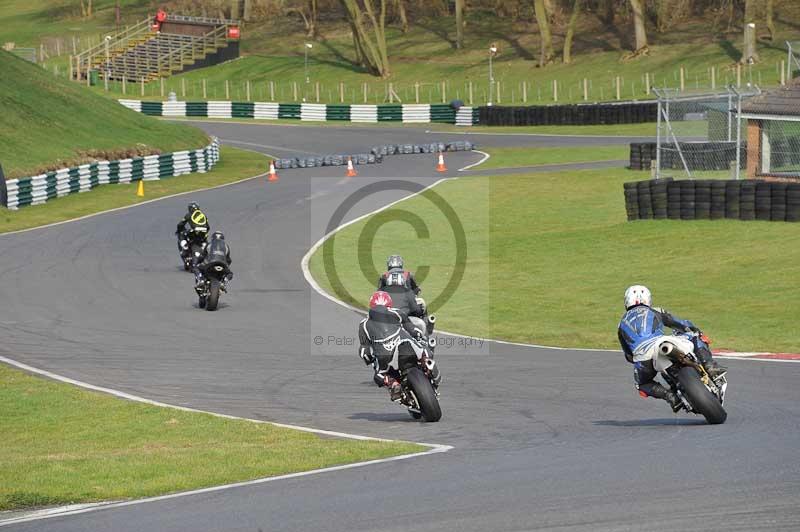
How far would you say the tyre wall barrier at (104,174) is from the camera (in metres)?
40.6

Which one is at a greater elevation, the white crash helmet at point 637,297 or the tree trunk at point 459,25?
the tree trunk at point 459,25

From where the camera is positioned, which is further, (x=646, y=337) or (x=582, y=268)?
(x=582, y=268)

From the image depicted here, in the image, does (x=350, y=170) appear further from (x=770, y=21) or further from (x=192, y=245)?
(x=770, y=21)

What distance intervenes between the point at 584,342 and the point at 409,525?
1220 centimetres

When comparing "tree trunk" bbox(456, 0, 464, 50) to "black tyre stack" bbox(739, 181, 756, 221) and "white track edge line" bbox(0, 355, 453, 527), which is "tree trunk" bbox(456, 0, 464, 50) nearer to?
"black tyre stack" bbox(739, 181, 756, 221)

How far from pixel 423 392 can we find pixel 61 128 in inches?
1564

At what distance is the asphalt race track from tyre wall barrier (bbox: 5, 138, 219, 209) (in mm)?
6397

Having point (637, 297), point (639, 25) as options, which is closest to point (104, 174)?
point (637, 297)

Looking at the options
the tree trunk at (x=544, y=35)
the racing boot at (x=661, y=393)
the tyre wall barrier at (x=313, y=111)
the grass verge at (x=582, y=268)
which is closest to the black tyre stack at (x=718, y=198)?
the grass verge at (x=582, y=268)

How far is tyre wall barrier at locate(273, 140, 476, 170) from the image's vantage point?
173 ft

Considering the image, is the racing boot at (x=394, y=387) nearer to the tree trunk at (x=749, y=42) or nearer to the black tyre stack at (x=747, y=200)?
the black tyre stack at (x=747, y=200)

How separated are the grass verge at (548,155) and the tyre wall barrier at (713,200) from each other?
1786 cm

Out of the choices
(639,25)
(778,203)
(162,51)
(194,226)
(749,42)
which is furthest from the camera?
(162,51)

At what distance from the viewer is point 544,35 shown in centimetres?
8462
